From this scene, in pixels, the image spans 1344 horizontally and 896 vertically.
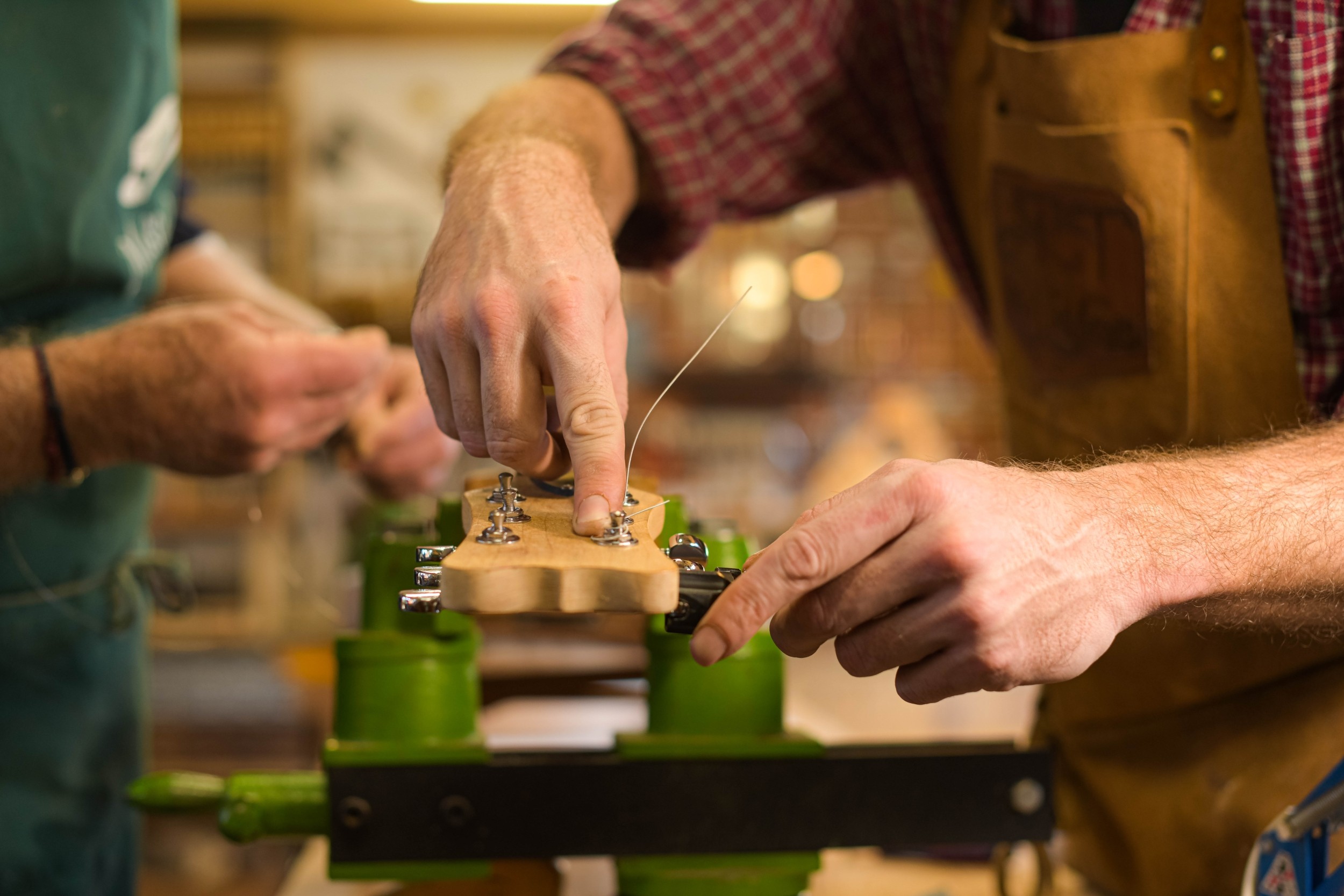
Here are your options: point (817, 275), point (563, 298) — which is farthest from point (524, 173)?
point (817, 275)

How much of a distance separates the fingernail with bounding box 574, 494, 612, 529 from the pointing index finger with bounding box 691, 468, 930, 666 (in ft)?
0.39

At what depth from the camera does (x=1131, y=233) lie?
3.72 ft

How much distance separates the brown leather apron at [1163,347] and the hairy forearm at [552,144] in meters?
0.45

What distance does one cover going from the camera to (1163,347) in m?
1.13

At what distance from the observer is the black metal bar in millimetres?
883

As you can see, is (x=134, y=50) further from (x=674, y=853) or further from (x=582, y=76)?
(x=674, y=853)

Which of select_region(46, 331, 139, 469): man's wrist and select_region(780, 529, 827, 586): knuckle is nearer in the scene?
select_region(780, 529, 827, 586): knuckle

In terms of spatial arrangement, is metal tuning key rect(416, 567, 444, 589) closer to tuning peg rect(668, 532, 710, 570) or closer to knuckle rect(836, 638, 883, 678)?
tuning peg rect(668, 532, 710, 570)

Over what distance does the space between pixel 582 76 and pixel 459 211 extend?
447 mm

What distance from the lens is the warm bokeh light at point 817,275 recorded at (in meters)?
5.30

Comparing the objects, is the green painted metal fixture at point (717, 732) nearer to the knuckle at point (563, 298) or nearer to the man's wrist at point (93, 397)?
the knuckle at point (563, 298)

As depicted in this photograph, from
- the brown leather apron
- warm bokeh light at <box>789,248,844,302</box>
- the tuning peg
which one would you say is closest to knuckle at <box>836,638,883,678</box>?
the tuning peg

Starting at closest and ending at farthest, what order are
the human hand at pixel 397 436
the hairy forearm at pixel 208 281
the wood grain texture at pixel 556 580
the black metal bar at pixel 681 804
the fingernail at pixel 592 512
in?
the wood grain texture at pixel 556 580, the fingernail at pixel 592 512, the black metal bar at pixel 681 804, the human hand at pixel 397 436, the hairy forearm at pixel 208 281

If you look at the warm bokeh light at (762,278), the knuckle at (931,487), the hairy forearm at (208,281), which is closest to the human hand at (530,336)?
the knuckle at (931,487)
